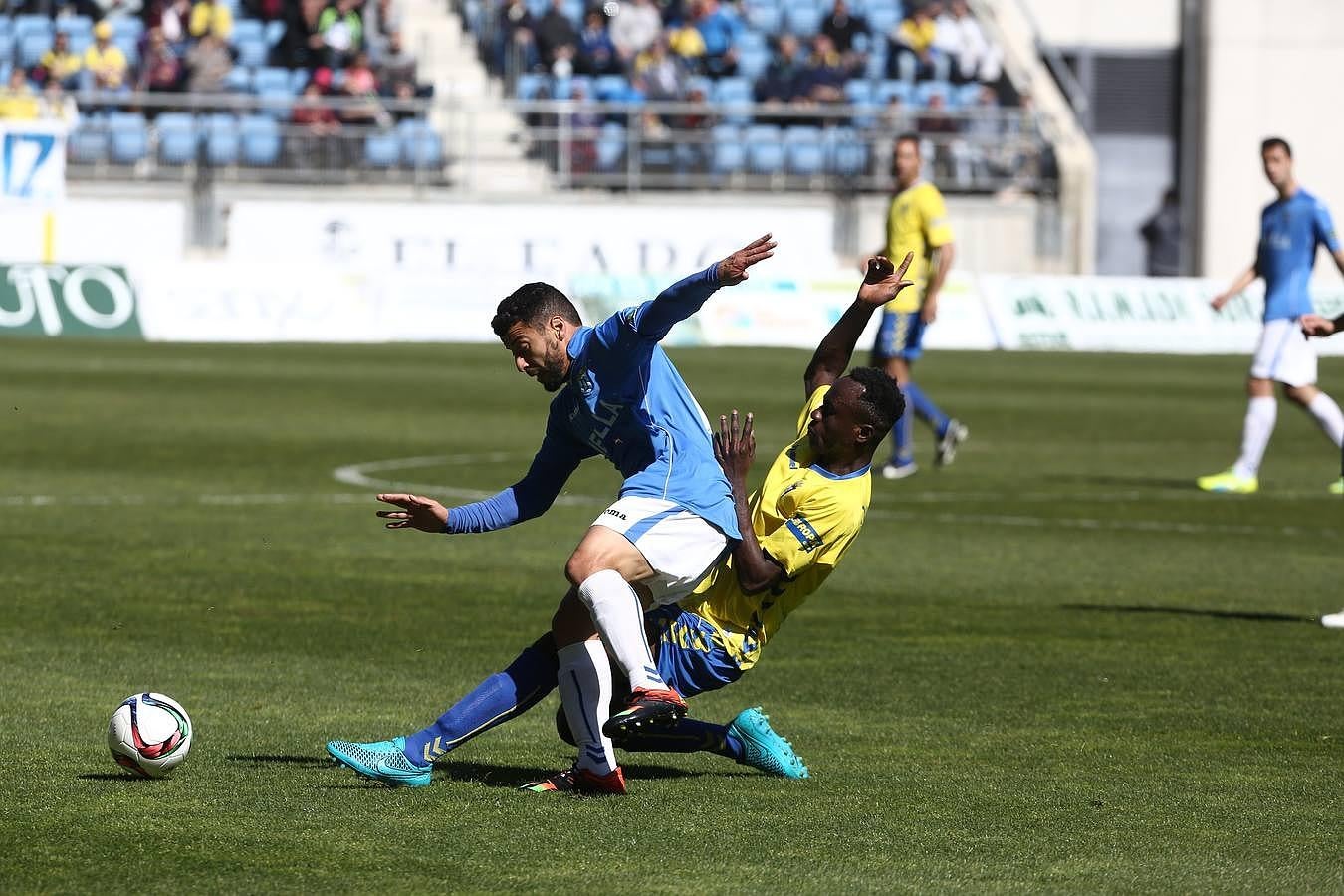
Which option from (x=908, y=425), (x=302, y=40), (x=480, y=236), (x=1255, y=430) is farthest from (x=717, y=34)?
(x=1255, y=430)

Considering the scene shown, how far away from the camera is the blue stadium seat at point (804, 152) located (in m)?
34.2

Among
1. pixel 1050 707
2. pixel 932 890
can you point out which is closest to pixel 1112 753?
pixel 1050 707

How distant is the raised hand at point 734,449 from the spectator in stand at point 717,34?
3056 centimetres

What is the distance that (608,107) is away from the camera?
1275 inches

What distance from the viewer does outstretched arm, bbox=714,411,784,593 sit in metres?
6.29

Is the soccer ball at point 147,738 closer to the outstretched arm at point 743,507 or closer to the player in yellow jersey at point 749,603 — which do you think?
the player in yellow jersey at point 749,603

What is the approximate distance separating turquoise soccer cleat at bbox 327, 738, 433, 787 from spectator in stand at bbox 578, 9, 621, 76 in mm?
29805

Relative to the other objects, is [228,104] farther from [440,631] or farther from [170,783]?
[170,783]

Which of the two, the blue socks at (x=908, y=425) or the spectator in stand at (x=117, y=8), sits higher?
the spectator in stand at (x=117, y=8)

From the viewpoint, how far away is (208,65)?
3347 cm

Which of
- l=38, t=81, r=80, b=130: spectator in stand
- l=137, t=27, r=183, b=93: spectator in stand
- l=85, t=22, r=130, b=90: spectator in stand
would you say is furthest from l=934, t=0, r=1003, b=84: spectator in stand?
l=38, t=81, r=80, b=130: spectator in stand

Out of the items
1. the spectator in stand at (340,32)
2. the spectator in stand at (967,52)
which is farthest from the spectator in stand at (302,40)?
the spectator in stand at (967,52)

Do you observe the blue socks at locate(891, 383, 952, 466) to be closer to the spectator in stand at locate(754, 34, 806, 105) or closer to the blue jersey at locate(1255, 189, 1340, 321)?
the blue jersey at locate(1255, 189, 1340, 321)

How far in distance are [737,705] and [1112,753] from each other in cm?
149
